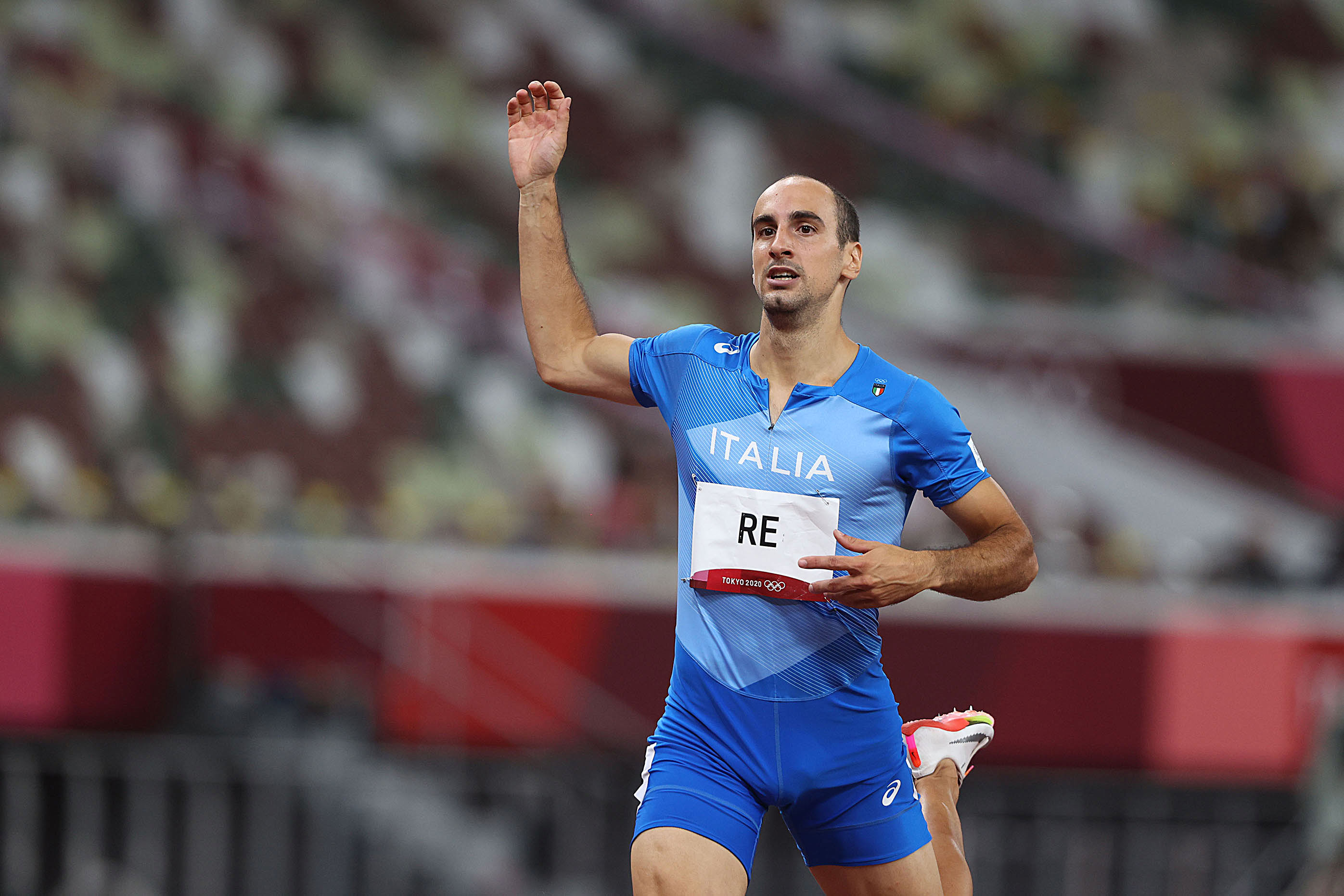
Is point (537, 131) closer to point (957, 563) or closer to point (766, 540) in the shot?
point (766, 540)

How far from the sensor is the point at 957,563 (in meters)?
4.38

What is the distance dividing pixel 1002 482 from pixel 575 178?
21.1 ft

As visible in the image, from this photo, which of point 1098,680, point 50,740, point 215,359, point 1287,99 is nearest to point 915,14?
point 1287,99

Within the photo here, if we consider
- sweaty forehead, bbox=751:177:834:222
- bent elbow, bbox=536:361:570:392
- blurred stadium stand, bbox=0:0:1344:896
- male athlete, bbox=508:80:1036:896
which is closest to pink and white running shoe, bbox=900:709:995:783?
male athlete, bbox=508:80:1036:896

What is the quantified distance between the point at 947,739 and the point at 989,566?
4.22 ft

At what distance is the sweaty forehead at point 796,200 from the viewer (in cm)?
466

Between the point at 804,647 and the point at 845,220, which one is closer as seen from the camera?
the point at 804,647

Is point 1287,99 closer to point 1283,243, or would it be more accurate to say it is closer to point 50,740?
point 1283,243

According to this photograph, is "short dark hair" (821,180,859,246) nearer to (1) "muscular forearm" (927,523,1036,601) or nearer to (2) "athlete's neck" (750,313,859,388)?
(2) "athlete's neck" (750,313,859,388)

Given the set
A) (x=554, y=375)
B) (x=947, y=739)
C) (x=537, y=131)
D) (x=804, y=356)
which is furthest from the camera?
(x=947, y=739)

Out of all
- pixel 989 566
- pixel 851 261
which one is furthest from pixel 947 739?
pixel 851 261

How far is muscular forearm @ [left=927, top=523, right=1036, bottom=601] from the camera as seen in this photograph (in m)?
4.35

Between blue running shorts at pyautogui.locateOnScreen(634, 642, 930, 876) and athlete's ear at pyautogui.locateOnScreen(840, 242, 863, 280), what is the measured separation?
1.16 metres

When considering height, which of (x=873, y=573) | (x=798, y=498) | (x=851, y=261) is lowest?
(x=873, y=573)
